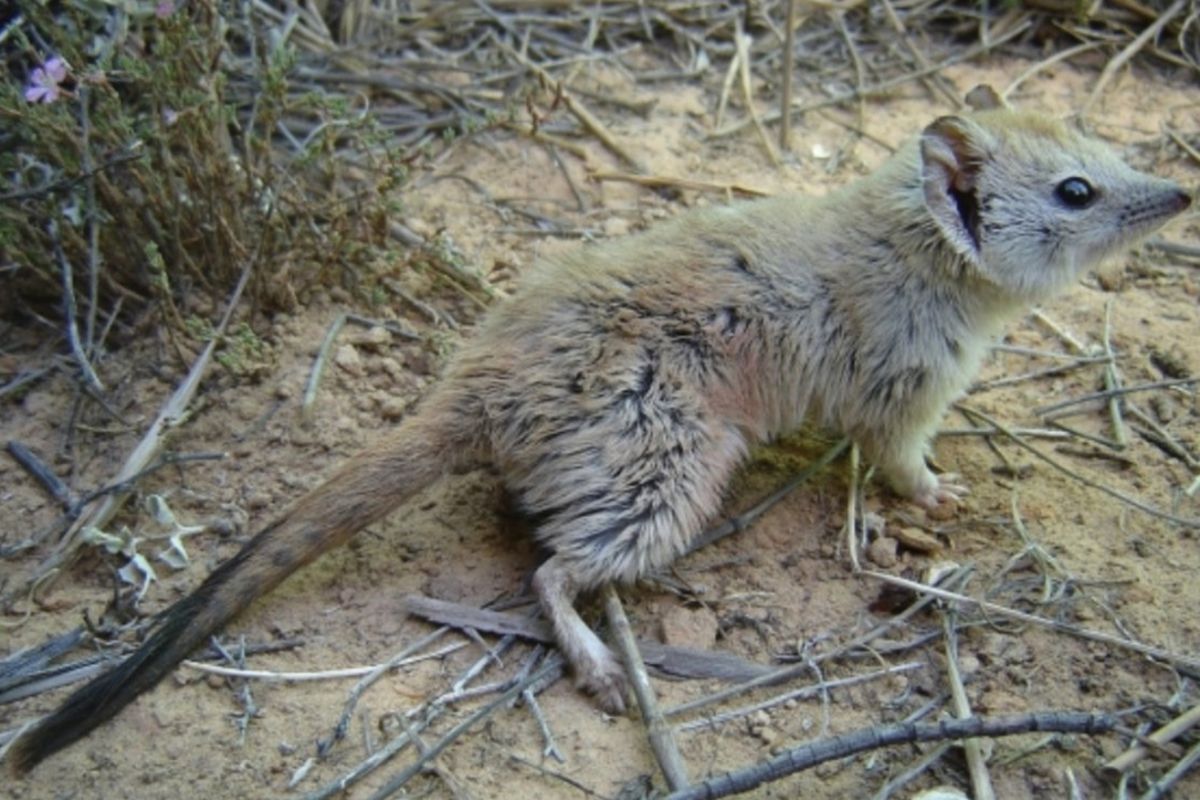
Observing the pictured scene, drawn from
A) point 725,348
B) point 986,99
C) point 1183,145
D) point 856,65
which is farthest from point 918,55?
point 725,348

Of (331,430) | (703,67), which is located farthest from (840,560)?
(703,67)

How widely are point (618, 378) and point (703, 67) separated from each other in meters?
3.07

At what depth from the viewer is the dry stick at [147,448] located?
12.6 ft

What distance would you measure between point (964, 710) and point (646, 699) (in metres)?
0.91

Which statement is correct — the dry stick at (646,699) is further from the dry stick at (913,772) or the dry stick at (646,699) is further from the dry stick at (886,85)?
the dry stick at (886,85)

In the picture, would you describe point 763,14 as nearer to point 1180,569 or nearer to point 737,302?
point 737,302

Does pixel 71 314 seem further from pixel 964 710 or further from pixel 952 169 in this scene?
pixel 964 710

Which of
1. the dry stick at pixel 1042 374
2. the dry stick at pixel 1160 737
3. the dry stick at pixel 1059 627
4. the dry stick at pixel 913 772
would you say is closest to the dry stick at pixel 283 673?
the dry stick at pixel 913 772

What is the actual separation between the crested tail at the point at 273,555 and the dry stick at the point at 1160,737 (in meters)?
2.10

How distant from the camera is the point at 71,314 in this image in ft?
14.1

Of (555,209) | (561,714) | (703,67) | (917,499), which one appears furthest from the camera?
(703,67)

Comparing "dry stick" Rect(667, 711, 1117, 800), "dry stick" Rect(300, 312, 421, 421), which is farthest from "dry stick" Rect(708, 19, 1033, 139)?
"dry stick" Rect(667, 711, 1117, 800)

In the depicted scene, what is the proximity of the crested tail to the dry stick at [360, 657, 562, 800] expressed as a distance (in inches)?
27.6

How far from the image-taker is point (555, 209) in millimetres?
5430
